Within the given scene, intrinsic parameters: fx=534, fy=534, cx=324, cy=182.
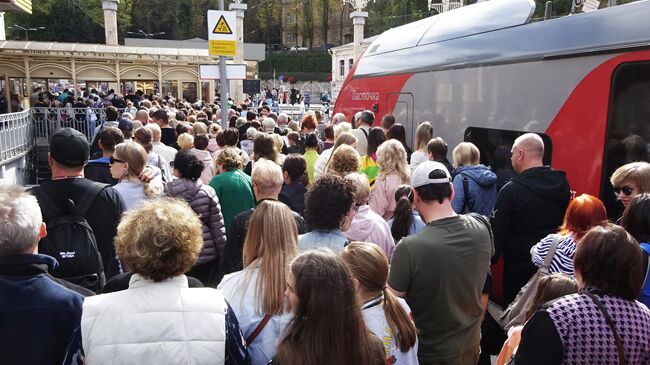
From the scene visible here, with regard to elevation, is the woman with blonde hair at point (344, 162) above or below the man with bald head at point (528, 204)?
above

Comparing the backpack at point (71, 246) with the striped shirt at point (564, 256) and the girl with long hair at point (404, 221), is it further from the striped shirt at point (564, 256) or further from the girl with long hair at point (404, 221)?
the striped shirt at point (564, 256)

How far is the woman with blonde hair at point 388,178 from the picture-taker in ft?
17.1

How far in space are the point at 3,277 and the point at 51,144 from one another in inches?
61.9

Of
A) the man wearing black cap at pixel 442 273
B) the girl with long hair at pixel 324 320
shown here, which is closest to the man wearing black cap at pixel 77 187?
the man wearing black cap at pixel 442 273

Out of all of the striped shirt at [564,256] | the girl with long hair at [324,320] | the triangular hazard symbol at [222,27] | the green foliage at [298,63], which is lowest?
the striped shirt at [564,256]

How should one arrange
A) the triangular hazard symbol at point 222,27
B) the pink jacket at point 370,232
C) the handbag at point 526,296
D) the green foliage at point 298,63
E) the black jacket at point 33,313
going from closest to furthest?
the black jacket at point 33,313, the handbag at point 526,296, the pink jacket at point 370,232, the triangular hazard symbol at point 222,27, the green foliage at point 298,63

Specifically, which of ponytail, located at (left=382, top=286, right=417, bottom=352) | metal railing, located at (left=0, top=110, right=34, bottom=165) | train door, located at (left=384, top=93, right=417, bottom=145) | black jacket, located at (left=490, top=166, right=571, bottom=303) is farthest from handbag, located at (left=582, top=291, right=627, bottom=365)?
metal railing, located at (left=0, top=110, right=34, bottom=165)

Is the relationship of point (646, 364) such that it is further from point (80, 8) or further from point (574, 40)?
point (80, 8)

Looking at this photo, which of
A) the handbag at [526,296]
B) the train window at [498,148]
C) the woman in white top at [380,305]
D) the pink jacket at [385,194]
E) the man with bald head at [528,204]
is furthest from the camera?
the train window at [498,148]

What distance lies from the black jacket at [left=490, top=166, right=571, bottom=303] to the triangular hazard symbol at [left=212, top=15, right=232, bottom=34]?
20.2 ft

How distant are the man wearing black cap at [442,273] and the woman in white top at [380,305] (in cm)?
60

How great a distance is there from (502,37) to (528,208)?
327cm

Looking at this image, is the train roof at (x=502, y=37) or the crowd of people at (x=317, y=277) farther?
the train roof at (x=502, y=37)

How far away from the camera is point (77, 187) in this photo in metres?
3.61
